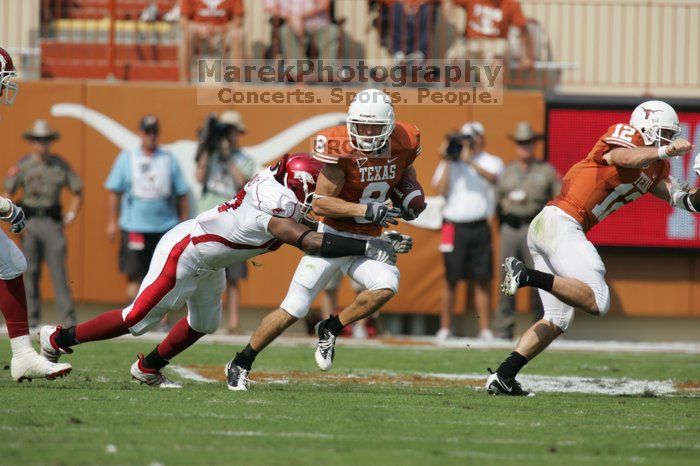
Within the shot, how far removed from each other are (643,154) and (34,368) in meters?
3.60

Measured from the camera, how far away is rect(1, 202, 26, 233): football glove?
6.20 m

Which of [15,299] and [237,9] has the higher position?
[237,9]

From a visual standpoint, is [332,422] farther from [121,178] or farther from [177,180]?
[121,178]

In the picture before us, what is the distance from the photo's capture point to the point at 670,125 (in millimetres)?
6582

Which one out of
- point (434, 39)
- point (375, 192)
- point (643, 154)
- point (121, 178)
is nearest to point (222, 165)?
point (121, 178)

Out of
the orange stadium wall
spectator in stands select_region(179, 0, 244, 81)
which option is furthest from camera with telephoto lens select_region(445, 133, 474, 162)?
spectator in stands select_region(179, 0, 244, 81)

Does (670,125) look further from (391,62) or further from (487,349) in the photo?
(391,62)

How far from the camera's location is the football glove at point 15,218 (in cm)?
620

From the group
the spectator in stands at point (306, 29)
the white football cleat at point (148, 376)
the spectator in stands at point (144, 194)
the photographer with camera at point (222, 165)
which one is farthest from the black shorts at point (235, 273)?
the white football cleat at point (148, 376)

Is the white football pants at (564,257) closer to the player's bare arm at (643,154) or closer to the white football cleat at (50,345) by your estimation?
the player's bare arm at (643,154)

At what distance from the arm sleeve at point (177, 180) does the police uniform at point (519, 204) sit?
10.0 ft

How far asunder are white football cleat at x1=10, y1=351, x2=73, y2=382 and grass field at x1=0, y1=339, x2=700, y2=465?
0.29 ft

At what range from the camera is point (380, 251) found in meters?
6.34

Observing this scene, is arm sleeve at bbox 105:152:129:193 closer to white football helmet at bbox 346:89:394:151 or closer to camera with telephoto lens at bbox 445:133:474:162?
camera with telephoto lens at bbox 445:133:474:162
